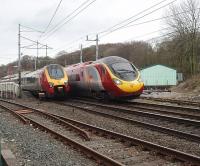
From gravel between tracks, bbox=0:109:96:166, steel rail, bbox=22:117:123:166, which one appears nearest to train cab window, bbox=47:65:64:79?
gravel between tracks, bbox=0:109:96:166

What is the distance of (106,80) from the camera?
2316cm

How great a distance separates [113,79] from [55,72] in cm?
830

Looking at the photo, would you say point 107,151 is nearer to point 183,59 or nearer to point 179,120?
point 179,120

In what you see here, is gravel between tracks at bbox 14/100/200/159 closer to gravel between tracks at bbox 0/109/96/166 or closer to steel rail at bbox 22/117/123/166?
steel rail at bbox 22/117/123/166

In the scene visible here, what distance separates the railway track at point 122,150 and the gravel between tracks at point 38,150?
0.24m

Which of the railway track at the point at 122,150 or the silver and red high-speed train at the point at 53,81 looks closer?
the railway track at the point at 122,150

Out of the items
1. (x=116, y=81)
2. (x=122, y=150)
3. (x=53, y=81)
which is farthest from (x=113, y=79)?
(x=122, y=150)

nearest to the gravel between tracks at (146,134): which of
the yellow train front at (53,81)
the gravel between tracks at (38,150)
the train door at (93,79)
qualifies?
the gravel between tracks at (38,150)

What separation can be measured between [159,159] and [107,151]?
156 centimetres

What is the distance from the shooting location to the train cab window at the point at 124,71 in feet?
74.8

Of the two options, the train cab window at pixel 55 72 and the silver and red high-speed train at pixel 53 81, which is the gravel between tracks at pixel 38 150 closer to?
the silver and red high-speed train at pixel 53 81

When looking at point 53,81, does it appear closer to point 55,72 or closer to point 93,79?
point 55,72

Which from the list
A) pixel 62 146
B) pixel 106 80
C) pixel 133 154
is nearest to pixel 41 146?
pixel 62 146

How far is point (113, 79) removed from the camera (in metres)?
22.5
